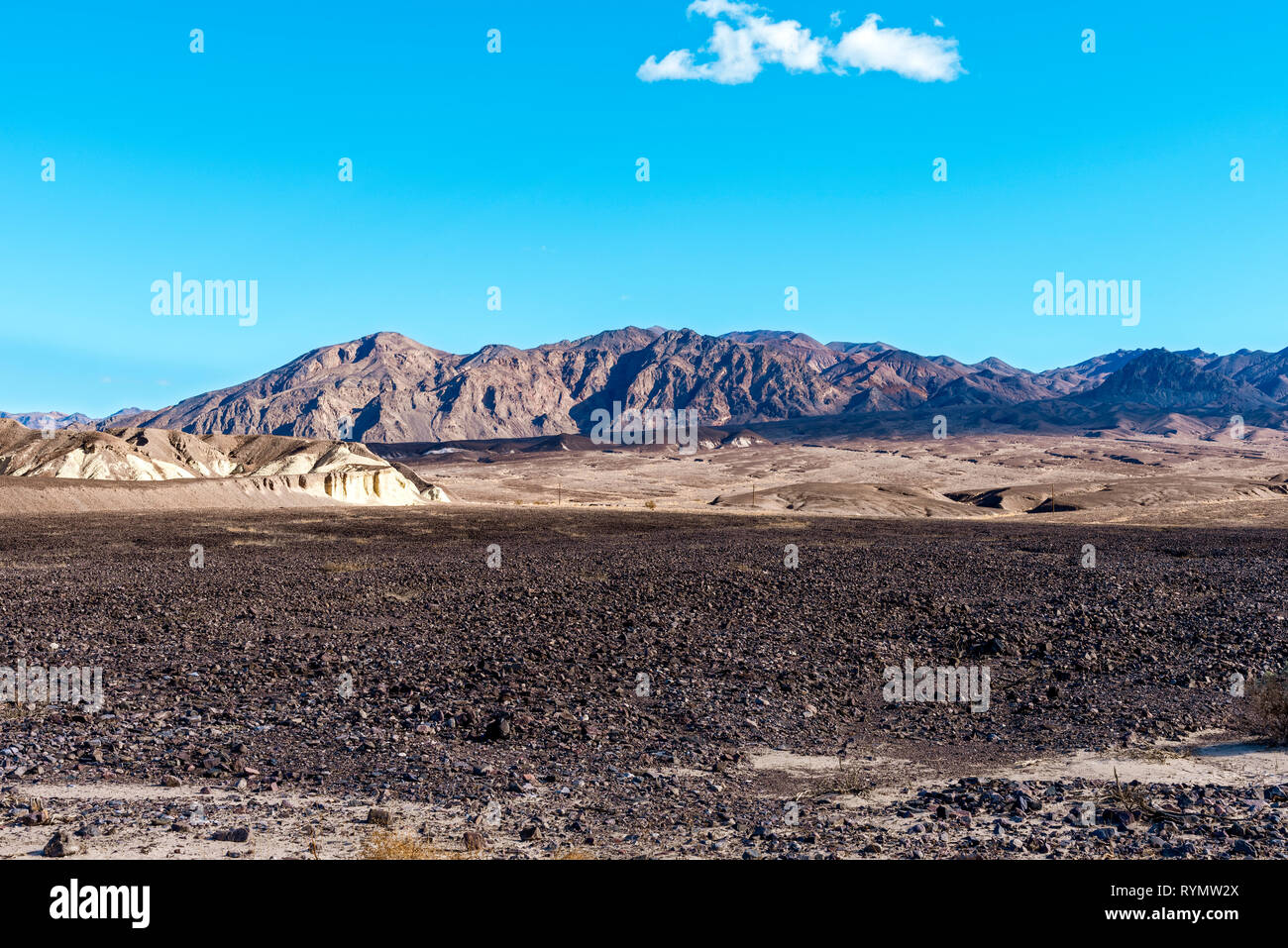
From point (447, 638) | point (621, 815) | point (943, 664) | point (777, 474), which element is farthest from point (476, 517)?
point (777, 474)

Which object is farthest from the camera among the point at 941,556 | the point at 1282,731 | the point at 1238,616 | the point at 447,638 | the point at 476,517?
the point at 476,517

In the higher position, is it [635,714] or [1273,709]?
[1273,709]

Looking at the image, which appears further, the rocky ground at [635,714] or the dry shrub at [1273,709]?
the dry shrub at [1273,709]

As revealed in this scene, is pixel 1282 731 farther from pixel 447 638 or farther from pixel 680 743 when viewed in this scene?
pixel 447 638

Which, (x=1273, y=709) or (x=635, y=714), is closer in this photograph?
(x=1273, y=709)
